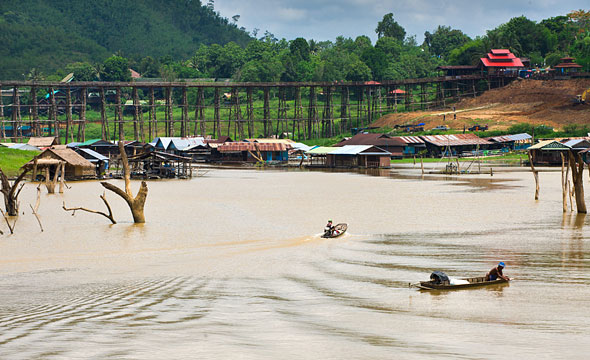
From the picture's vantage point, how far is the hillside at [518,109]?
92875 millimetres

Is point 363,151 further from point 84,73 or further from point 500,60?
point 84,73

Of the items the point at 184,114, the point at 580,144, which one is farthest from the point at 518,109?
the point at 184,114

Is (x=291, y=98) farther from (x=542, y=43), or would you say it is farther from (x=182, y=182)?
(x=182, y=182)

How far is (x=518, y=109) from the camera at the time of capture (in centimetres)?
9844

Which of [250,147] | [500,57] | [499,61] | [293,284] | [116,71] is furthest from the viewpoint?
[116,71]

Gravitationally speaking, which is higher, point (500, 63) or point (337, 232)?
point (500, 63)

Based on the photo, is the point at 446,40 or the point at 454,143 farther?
the point at 446,40

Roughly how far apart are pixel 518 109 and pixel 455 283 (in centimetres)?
8733

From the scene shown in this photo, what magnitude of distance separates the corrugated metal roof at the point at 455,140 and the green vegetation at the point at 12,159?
44.6m

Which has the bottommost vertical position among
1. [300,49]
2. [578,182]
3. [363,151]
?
[578,182]

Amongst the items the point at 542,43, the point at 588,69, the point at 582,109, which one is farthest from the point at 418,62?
the point at 582,109

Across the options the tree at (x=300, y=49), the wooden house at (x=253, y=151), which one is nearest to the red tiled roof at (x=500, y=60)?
the wooden house at (x=253, y=151)

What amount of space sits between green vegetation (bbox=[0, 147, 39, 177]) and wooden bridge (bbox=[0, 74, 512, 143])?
15.4m

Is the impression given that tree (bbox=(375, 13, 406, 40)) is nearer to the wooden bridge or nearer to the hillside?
the wooden bridge
